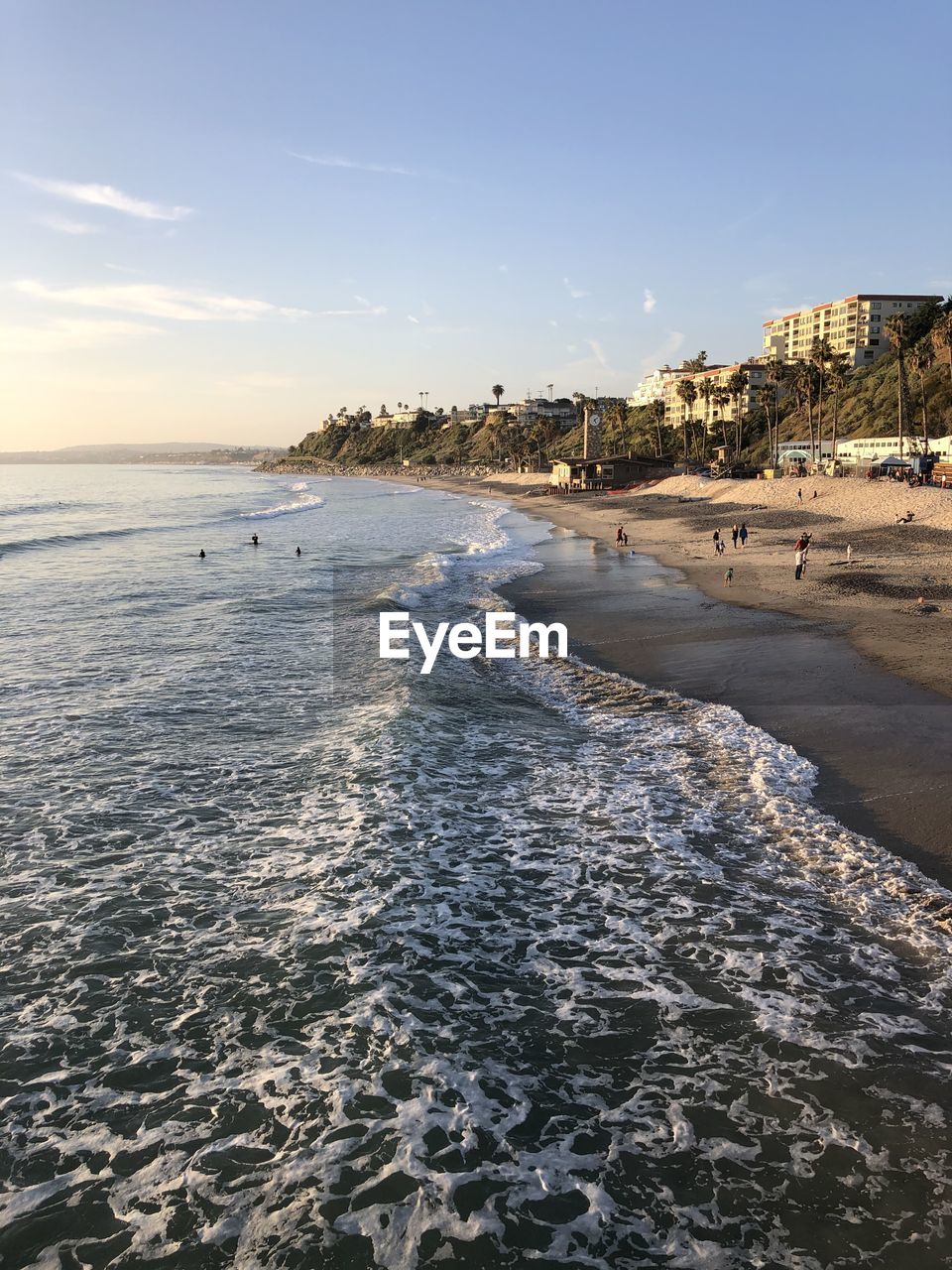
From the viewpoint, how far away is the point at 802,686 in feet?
63.2

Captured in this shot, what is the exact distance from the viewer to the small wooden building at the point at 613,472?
344ft

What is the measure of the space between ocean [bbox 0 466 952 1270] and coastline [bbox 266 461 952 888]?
930 mm

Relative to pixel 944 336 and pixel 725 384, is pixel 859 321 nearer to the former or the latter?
pixel 725 384

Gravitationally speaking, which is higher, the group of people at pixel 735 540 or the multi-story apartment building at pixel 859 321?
the multi-story apartment building at pixel 859 321

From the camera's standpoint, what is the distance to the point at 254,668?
75.5 ft

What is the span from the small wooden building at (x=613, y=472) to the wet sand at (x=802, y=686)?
72.3 meters

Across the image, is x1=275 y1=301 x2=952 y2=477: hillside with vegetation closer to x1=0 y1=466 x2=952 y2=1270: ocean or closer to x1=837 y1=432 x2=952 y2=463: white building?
x1=837 y1=432 x2=952 y2=463: white building

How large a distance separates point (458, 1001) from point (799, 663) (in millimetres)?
15943

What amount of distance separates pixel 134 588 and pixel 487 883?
33371 mm

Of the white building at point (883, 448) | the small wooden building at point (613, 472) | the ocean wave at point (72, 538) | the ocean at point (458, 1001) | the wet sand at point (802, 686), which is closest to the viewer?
the ocean at point (458, 1001)

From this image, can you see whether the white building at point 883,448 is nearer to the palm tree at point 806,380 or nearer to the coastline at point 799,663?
the palm tree at point 806,380

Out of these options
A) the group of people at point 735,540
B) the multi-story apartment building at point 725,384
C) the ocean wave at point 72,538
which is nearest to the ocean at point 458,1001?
the group of people at point 735,540

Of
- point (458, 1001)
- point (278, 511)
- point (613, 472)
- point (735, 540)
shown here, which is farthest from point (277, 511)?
point (458, 1001)

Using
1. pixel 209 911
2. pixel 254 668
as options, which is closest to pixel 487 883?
pixel 209 911
